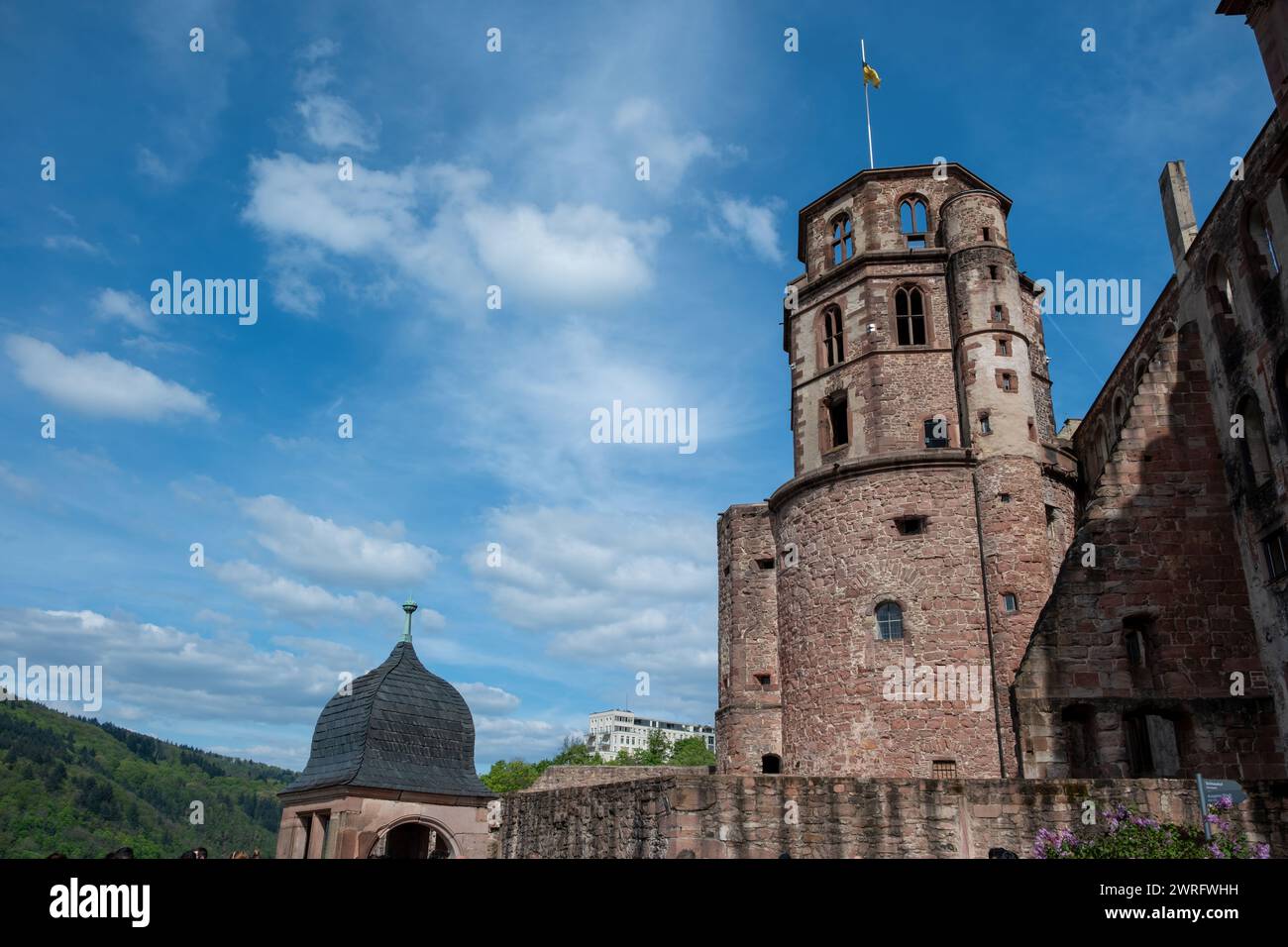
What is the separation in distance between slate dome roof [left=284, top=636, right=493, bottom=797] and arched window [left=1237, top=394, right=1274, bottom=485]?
53.8 ft

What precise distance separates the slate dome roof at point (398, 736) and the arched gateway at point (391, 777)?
0.07ft

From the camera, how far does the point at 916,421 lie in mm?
27156

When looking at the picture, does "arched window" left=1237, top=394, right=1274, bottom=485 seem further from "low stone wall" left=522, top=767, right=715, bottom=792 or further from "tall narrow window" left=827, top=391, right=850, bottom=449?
"low stone wall" left=522, top=767, right=715, bottom=792

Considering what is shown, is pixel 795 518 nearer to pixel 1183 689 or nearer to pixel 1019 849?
pixel 1183 689

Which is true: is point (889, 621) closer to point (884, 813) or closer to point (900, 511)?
point (900, 511)

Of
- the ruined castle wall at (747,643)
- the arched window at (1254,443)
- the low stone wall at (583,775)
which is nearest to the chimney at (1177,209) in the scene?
the arched window at (1254,443)

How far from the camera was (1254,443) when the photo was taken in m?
18.2

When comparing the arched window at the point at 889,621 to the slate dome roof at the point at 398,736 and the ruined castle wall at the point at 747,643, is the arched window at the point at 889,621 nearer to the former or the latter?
the ruined castle wall at the point at 747,643

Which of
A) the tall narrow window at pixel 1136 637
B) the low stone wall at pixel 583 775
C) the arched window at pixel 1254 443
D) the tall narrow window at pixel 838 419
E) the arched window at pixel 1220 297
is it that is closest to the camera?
the arched window at pixel 1254 443

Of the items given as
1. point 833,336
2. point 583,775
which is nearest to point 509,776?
point 583,775

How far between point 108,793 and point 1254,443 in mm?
132937

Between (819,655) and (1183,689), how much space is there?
30.4ft

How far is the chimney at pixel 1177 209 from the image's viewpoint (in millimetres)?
21719
